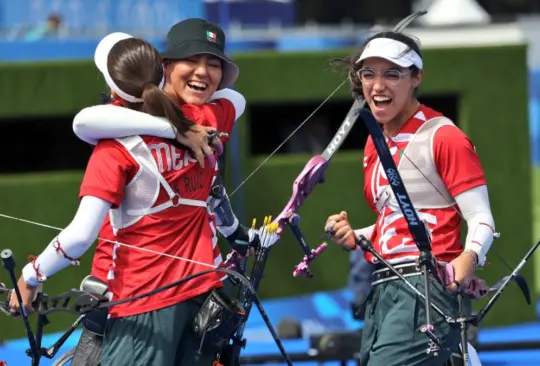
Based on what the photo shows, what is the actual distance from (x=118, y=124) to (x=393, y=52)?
114 centimetres

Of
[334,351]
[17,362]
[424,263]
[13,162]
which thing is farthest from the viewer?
[13,162]

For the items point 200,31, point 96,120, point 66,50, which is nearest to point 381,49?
point 200,31

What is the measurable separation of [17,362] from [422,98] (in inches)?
152

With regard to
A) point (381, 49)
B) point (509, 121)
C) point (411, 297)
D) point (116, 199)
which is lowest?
point (509, 121)

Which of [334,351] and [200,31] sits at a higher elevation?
[200,31]

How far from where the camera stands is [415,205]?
4.51 metres

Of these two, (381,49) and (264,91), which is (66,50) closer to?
(264,91)

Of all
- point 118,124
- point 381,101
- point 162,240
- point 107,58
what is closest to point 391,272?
point 381,101

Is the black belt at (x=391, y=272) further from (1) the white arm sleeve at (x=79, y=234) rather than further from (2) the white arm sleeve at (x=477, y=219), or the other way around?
(1) the white arm sleeve at (x=79, y=234)

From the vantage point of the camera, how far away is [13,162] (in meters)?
9.67

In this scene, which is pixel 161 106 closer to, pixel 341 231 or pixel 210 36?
pixel 210 36

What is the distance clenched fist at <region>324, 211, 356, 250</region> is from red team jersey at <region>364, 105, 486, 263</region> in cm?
15

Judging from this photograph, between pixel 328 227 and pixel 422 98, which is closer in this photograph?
pixel 328 227

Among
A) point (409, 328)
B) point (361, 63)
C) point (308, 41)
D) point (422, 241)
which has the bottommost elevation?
point (308, 41)
